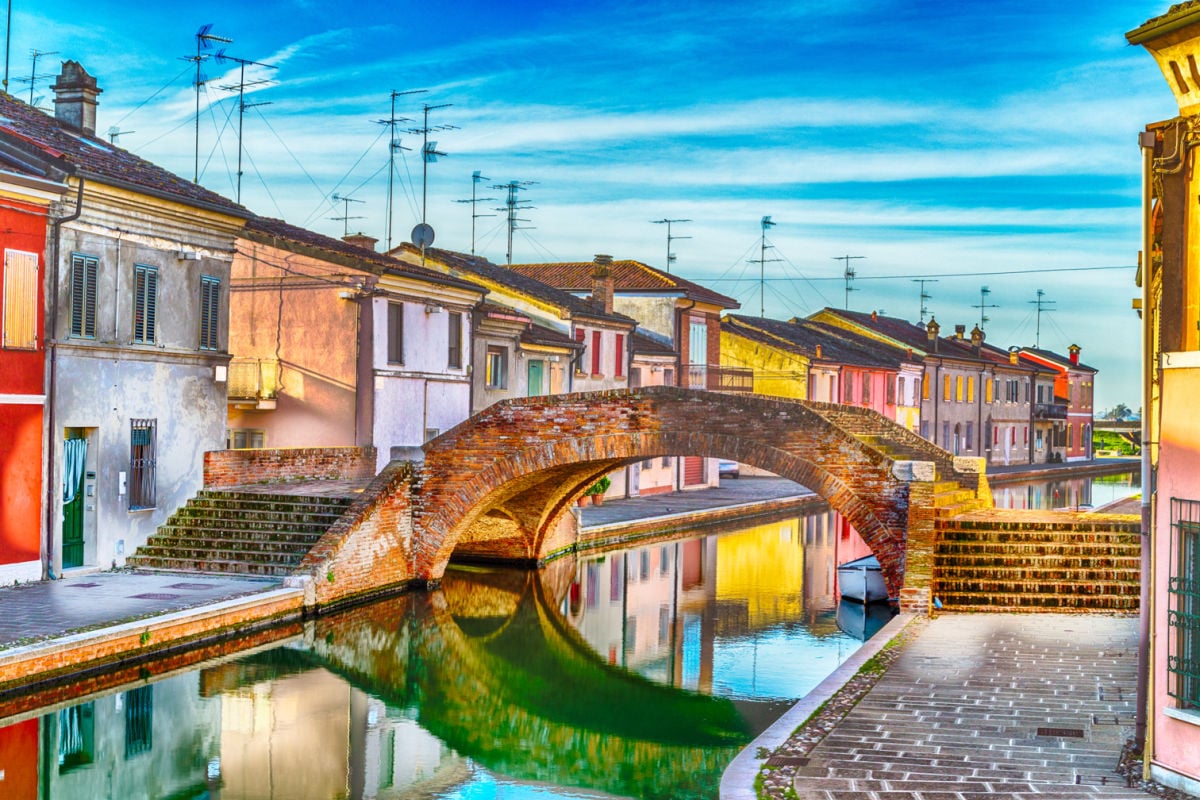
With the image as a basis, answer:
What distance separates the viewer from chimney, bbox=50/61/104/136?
79.6ft

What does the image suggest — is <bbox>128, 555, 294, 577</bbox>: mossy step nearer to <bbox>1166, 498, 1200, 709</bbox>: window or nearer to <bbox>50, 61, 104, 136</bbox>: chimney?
<bbox>50, 61, 104, 136</bbox>: chimney

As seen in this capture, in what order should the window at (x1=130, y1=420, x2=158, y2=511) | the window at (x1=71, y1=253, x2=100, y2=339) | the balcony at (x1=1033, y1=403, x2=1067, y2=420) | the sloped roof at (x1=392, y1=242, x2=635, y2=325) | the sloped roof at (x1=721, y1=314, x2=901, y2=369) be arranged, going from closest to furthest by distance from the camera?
the window at (x1=71, y1=253, x2=100, y2=339), the window at (x1=130, y1=420, x2=158, y2=511), the sloped roof at (x1=392, y1=242, x2=635, y2=325), the sloped roof at (x1=721, y1=314, x2=901, y2=369), the balcony at (x1=1033, y1=403, x2=1067, y2=420)

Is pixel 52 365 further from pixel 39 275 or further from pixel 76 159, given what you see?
pixel 76 159

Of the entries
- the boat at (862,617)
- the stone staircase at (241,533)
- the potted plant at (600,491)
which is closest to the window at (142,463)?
the stone staircase at (241,533)

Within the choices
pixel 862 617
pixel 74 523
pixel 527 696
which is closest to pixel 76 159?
pixel 74 523

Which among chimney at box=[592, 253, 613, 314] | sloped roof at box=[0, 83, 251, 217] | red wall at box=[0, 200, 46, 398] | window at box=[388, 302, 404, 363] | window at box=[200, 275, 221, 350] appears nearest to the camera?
red wall at box=[0, 200, 46, 398]

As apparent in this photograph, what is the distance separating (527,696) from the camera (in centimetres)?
1770

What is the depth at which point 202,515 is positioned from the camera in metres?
22.6

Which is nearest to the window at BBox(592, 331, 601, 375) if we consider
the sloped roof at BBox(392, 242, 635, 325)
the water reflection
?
the sloped roof at BBox(392, 242, 635, 325)

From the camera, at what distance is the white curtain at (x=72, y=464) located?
66.2 ft

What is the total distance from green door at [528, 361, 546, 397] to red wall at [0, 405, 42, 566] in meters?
17.9

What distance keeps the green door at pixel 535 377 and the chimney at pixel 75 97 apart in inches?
568

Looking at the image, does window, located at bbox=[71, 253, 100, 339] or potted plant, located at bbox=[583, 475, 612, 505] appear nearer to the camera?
window, located at bbox=[71, 253, 100, 339]

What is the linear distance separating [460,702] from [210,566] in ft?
20.6
